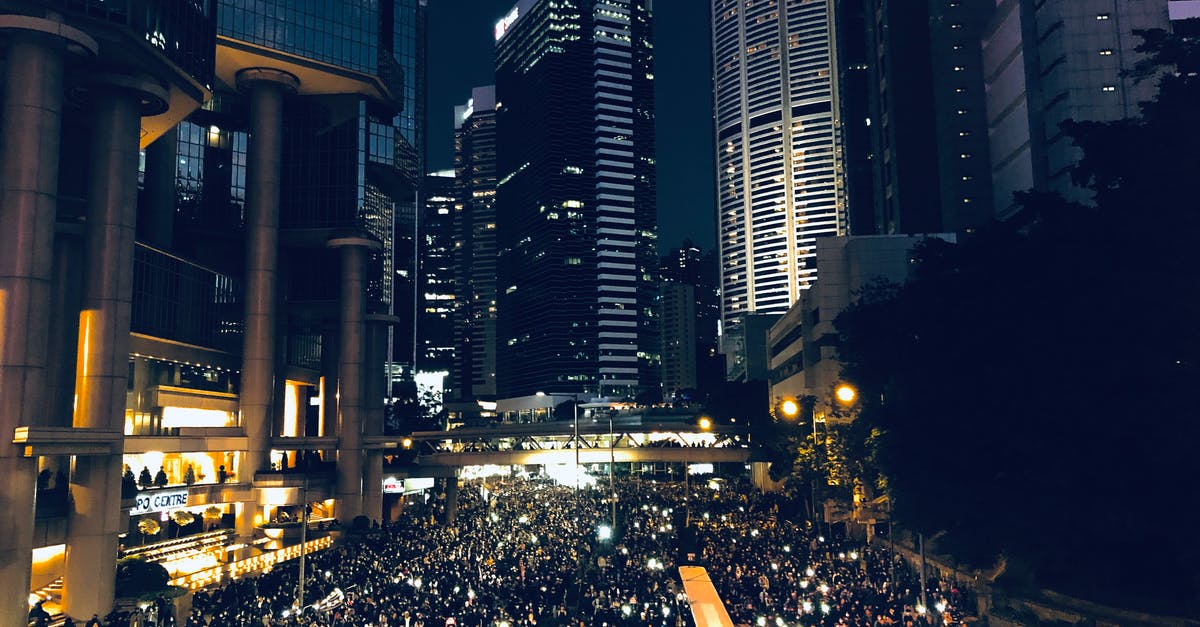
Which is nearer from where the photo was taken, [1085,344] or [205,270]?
[1085,344]

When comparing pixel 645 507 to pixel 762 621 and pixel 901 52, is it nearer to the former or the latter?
pixel 762 621

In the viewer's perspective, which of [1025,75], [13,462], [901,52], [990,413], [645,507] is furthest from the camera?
[901,52]

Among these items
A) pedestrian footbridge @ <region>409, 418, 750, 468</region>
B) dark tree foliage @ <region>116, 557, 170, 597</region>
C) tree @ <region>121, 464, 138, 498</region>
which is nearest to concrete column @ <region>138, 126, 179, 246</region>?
tree @ <region>121, 464, 138, 498</region>

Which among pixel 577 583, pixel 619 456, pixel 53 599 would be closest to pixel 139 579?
pixel 53 599

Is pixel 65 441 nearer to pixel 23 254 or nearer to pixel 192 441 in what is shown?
pixel 23 254

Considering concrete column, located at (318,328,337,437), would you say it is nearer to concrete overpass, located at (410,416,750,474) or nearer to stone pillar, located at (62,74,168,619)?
concrete overpass, located at (410,416,750,474)

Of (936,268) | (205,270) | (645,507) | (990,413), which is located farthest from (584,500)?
(990,413)

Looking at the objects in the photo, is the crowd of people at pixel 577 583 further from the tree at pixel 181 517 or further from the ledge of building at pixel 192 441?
the ledge of building at pixel 192 441
